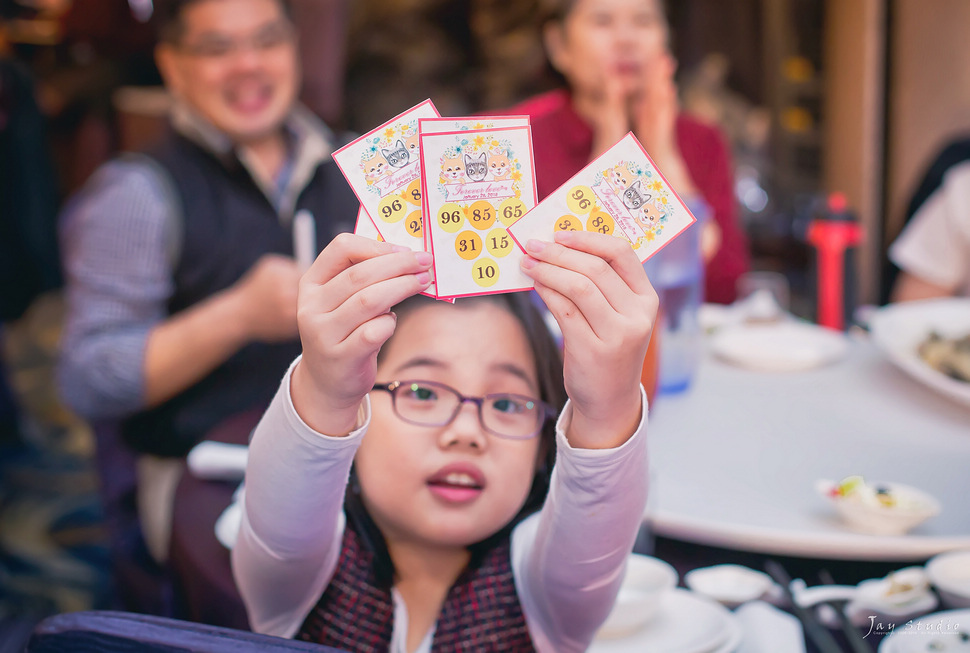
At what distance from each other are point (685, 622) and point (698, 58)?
470cm

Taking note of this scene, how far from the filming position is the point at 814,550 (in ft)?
3.24

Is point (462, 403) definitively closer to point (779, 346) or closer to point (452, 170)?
point (452, 170)

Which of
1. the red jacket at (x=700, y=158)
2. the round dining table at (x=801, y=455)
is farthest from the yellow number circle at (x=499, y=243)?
the red jacket at (x=700, y=158)

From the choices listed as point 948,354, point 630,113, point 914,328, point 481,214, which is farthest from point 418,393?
point 630,113

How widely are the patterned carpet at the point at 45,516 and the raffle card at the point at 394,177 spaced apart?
141 cm

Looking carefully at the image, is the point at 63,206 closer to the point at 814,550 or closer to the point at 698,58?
the point at 698,58

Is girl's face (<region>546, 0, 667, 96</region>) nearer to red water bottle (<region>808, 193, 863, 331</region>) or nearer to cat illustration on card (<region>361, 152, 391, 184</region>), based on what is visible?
red water bottle (<region>808, 193, 863, 331</region>)

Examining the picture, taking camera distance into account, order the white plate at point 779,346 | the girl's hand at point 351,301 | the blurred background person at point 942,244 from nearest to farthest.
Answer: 1. the girl's hand at point 351,301
2. the white plate at point 779,346
3. the blurred background person at point 942,244

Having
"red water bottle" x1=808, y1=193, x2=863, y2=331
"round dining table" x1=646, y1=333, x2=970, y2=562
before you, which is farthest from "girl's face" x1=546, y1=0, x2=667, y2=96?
"round dining table" x1=646, y1=333, x2=970, y2=562

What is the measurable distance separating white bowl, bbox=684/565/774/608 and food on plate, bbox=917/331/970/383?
0.67 metres

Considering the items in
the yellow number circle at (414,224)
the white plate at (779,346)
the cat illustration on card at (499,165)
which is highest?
the cat illustration on card at (499,165)

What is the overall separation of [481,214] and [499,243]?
28 millimetres

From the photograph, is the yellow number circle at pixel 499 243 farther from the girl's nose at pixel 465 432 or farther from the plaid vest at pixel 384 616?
the plaid vest at pixel 384 616

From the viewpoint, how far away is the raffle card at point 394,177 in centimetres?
65
